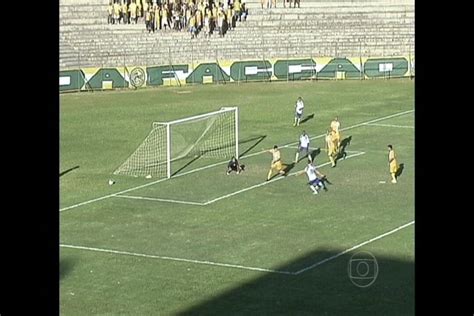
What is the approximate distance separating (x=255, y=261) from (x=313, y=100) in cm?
2585

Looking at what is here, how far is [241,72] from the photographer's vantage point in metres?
53.0

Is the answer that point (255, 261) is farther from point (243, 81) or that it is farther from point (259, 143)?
point (243, 81)

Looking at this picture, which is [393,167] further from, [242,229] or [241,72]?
[241,72]

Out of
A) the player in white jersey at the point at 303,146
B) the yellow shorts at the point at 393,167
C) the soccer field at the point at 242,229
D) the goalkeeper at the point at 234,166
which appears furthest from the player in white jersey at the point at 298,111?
the yellow shorts at the point at 393,167

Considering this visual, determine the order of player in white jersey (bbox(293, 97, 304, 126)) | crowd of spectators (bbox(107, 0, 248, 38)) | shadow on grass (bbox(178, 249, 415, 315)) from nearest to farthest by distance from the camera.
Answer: shadow on grass (bbox(178, 249, 415, 315)) < player in white jersey (bbox(293, 97, 304, 126)) < crowd of spectators (bbox(107, 0, 248, 38))

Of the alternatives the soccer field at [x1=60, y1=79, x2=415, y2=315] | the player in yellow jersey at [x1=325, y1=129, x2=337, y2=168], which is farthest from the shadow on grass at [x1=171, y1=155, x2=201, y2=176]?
the player in yellow jersey at [x1=325, y1=129, x2=337, y2=168]

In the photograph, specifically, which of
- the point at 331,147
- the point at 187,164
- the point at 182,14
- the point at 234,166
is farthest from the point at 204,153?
the point at 182,14

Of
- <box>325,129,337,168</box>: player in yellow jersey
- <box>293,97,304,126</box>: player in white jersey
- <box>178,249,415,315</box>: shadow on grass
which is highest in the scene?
<box>293,97,304,126</box>: player in white jersey

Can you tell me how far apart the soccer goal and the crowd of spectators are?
18.2m

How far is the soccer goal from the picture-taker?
29609 millimetres

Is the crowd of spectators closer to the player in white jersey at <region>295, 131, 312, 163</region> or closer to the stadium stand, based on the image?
the stadium stand

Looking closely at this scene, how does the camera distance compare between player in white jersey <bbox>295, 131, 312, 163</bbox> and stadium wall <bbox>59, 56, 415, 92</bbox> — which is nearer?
player in white jersey <bbox>295, 131, 312, 163</bbox>

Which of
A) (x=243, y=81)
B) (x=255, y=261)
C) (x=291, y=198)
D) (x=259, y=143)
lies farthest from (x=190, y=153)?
(x=243, y=81)

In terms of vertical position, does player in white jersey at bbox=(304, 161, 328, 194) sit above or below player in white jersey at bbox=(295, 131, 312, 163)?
below
